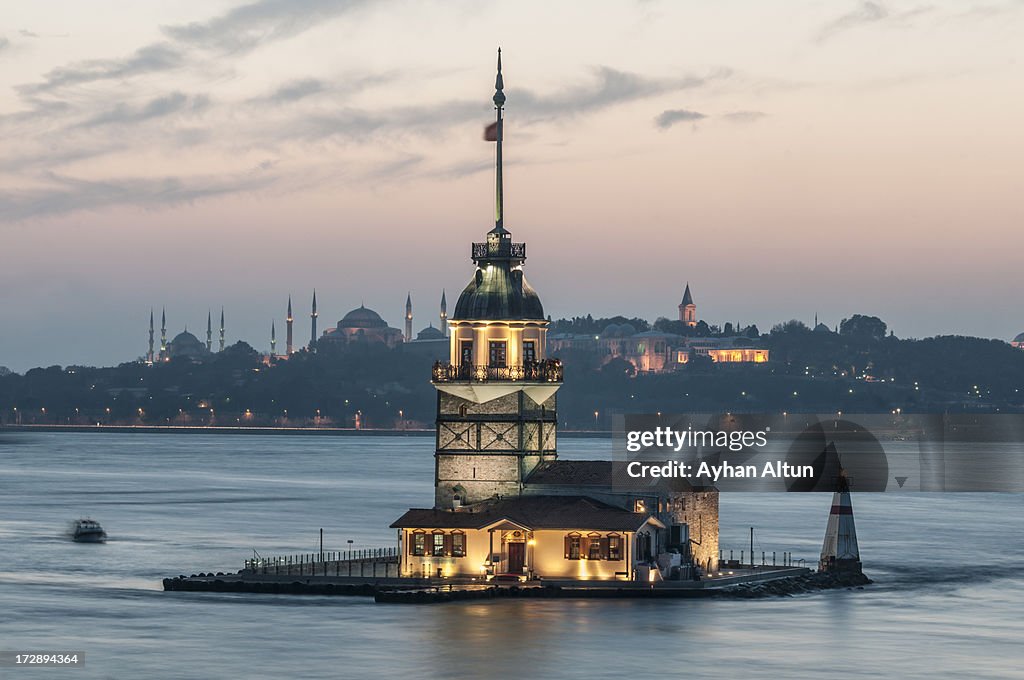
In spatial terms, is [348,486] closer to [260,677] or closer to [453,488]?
[453,488]

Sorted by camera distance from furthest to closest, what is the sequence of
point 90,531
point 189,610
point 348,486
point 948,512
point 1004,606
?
1. point 348,486
2. point 948,512
3. point 90,531
4. point 1004,606
5. point 189,610

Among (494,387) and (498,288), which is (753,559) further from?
(498,288)

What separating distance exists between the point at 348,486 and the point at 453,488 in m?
111

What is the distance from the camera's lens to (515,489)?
3086 inches

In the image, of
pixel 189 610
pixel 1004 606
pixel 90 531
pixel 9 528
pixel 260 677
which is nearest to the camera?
pixel 260 677

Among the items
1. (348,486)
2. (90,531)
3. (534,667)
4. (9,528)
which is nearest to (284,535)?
(90,531)

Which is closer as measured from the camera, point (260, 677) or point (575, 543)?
point (260, 677)

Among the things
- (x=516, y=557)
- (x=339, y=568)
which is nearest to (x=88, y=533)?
(x=339, y=568)

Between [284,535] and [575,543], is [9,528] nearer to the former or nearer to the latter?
[284,535]

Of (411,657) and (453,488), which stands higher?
(453,488)

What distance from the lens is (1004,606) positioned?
82938 millimetres

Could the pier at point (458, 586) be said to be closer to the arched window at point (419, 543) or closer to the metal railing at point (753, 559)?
the arched window at point (419, 543)

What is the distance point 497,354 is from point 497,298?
2211 millimetres

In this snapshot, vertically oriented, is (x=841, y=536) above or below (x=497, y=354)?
below
